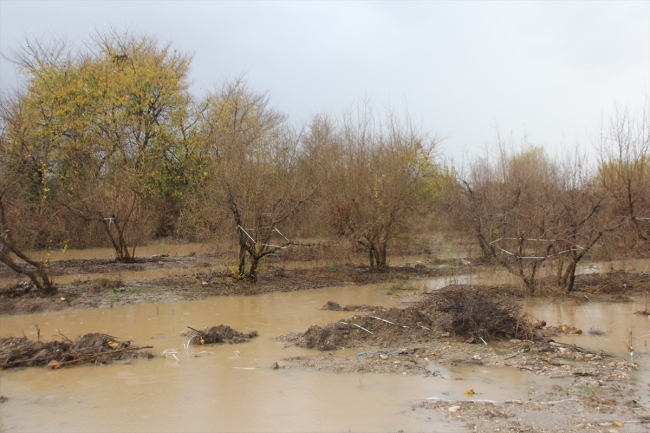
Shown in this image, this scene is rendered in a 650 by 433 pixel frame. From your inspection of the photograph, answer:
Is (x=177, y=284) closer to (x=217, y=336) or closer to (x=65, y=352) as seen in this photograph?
(x=217, y=336)

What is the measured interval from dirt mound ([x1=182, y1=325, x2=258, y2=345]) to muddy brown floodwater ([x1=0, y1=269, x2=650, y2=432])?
0.19m

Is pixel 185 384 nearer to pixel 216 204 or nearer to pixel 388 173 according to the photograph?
pixel 216 204

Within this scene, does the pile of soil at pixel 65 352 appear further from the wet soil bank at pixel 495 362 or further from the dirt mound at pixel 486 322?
the dirt mound at pixel 486 322

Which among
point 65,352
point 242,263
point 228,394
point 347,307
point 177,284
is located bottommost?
point 228,394

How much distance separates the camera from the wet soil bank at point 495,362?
19.1ft

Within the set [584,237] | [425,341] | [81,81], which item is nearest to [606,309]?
[584,237]

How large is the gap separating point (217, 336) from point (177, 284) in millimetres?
6071

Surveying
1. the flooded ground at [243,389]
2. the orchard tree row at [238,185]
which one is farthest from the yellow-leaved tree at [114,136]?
the flooded ground at [243,389]

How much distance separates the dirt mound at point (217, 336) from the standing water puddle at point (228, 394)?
0.60ft

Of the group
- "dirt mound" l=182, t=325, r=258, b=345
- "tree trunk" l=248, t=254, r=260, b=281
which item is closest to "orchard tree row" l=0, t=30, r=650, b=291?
"tree trunk" l=248, t=254, r=260, b=281

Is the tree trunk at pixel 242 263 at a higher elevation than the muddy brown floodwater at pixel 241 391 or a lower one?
higher

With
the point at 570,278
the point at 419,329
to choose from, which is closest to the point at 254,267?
the point at 419,329

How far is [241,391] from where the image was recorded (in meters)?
7.00

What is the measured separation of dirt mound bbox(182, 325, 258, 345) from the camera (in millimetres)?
9125
